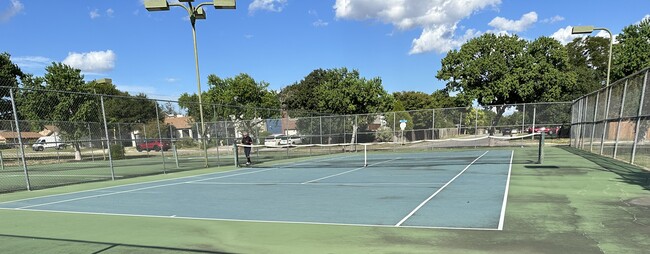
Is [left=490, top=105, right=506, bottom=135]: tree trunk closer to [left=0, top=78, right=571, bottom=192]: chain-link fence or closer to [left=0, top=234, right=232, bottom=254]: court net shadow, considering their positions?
[left=0, top=78, right=571, bottom=192]: chain-link fence

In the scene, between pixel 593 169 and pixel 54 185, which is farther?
pixel 54 185

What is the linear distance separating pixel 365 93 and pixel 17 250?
107 feet

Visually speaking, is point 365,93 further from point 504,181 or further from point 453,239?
point 453,239

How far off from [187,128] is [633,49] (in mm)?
29721

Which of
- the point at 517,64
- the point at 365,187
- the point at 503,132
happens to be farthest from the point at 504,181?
the point at 517,64

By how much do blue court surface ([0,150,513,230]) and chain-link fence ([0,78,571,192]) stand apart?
839 centimetres

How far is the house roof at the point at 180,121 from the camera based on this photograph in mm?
21153

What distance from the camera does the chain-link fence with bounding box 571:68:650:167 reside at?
39.2 feet

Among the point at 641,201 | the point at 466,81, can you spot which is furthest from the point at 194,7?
the point at 466,81

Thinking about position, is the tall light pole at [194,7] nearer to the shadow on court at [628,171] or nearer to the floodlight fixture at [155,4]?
the floodlight fixture at [155,4]

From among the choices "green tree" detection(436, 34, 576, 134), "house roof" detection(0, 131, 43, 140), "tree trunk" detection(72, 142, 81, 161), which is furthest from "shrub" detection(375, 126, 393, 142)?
"house roof" detection(0, 131, 43, 140)

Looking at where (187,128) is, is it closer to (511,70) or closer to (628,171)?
(628,171)

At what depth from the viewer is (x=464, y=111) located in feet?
90.1

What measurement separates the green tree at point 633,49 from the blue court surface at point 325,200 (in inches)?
851
